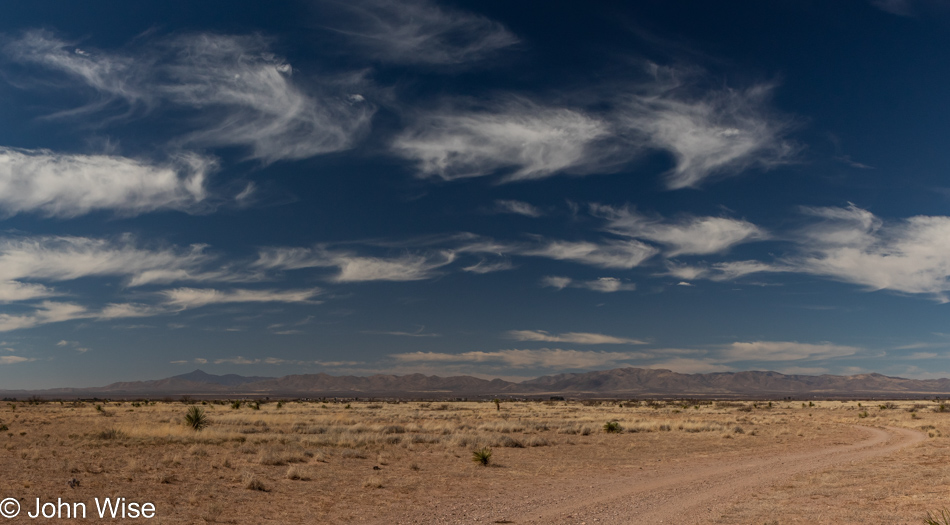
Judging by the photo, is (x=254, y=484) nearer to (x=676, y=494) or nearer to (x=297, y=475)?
(x=297, y=475)

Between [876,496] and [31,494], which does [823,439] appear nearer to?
[876,496]

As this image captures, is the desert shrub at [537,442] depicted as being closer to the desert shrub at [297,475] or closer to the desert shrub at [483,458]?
the desert shrub at [483,458]

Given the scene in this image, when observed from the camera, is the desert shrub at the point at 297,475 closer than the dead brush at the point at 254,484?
No

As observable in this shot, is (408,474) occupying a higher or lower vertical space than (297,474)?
lower

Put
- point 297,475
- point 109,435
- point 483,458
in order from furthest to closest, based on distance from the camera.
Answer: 1. point 109,435
2. point 483,458
3. point 297,475

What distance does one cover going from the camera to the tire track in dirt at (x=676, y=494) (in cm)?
1234

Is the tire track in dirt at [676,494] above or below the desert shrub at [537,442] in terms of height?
above

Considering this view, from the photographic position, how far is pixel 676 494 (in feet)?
49.0

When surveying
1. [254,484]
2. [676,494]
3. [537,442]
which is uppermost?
[254,484]

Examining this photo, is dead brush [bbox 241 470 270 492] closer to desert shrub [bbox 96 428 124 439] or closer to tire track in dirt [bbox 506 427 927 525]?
tire track in dirt [bbox 506 427 927 525]

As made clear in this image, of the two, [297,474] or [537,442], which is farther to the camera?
[537,442]

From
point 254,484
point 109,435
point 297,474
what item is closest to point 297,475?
point 297,474

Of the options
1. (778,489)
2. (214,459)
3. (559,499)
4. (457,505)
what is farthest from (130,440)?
(778,489)

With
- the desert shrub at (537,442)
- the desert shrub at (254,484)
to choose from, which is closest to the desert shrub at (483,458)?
the desert shrub at (537,442)
